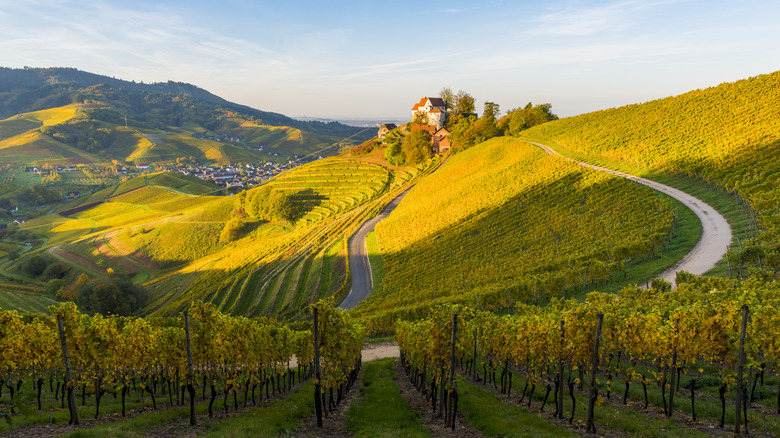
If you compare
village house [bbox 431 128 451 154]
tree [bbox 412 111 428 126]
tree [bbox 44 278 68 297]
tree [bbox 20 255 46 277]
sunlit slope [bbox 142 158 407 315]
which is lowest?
tree [bbox 44 278 68 297]

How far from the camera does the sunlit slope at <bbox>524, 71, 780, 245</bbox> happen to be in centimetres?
4866

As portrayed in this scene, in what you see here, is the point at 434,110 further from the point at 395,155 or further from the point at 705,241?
the point at 705,241

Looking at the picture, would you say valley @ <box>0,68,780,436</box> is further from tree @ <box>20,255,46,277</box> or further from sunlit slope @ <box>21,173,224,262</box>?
sunlit slope @ <box>21,173,224,262</box>

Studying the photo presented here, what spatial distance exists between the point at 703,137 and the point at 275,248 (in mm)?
95010

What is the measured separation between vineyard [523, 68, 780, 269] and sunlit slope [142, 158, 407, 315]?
179ft

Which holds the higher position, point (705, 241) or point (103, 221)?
point (705, 241)

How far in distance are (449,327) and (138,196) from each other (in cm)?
22539

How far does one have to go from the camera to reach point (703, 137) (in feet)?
234

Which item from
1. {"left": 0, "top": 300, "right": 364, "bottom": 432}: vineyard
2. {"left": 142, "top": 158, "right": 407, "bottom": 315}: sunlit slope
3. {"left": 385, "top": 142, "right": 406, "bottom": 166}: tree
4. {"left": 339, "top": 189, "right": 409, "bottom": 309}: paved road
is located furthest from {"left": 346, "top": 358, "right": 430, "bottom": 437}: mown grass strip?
{"left": 385, "top": 142, "right": 406, "bottom": 166}: tree

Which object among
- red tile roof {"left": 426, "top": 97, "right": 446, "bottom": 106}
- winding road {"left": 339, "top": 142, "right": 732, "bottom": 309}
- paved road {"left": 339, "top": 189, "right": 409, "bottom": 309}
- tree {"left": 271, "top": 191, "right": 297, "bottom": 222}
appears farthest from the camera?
red tile roof {"left": 426, "top": 97, "right": 446, "bottom": 106}

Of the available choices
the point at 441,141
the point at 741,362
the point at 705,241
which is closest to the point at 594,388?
the point at 741,362

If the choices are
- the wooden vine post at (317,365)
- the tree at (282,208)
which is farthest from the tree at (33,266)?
the wooden vine post at (317,365)

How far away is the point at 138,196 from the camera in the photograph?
197m

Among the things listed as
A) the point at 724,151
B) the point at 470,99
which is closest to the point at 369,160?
the point at 470,99
